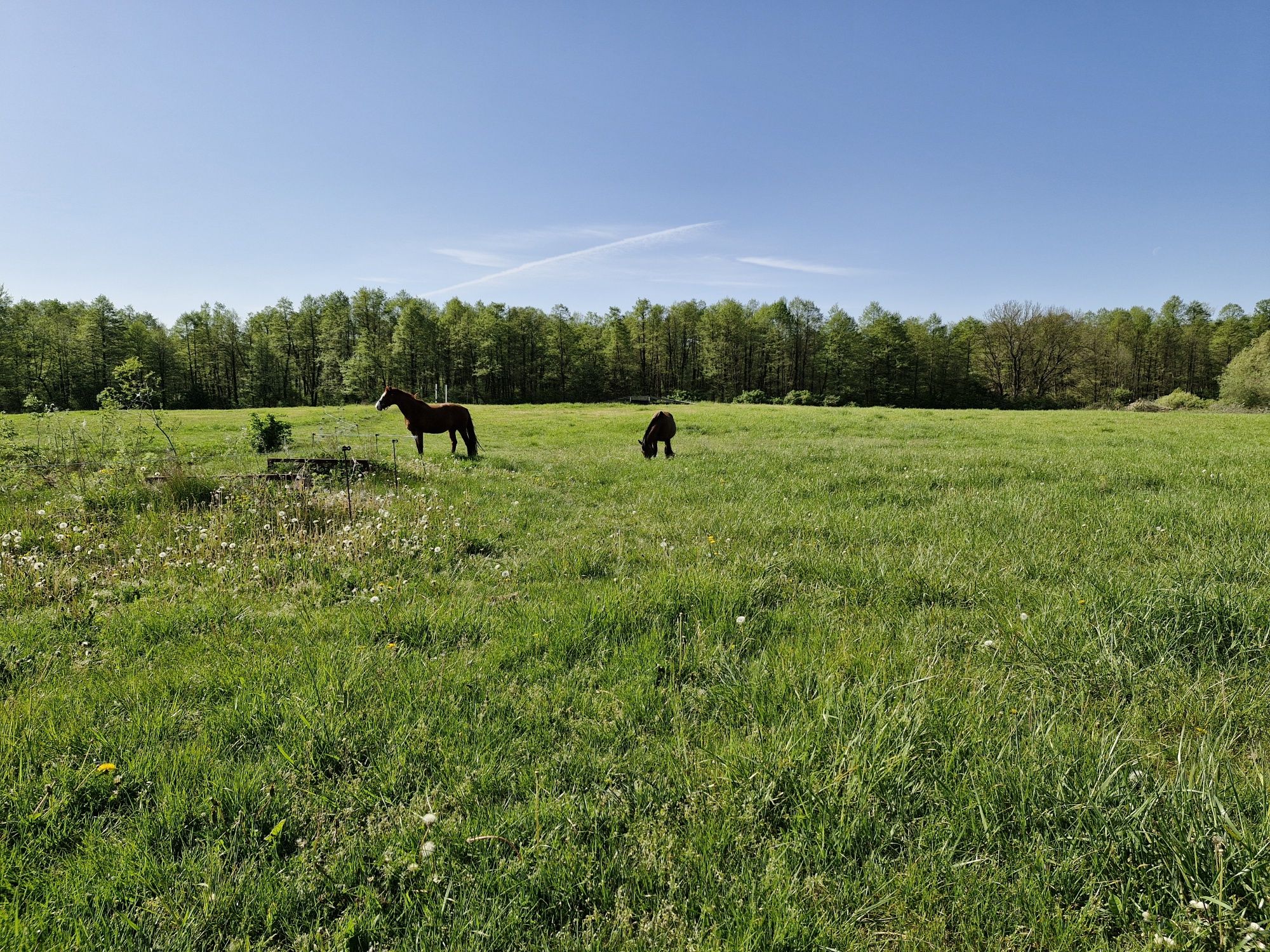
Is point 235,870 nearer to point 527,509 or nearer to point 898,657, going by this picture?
point 898,657

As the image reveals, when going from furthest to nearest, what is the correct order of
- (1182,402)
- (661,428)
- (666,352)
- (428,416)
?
(666,352)
(1182,402)
(661,428)
(428,416)

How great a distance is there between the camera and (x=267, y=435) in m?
18.0

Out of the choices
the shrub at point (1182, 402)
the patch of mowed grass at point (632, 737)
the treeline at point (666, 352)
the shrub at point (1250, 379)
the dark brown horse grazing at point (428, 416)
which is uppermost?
the treeline at point (666, 352)

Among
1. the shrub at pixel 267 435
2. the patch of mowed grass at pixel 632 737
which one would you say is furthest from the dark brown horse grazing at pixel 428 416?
the patch of mowed grass at pixel 632 737

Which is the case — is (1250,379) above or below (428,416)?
above

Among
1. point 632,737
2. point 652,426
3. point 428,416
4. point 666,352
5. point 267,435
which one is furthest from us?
point 666,352

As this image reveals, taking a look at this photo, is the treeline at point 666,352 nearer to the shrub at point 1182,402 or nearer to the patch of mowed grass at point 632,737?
the shrub at point 1182,402

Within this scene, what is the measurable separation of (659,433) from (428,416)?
6.43 meters

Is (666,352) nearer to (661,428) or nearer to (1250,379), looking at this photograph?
(1250,379)

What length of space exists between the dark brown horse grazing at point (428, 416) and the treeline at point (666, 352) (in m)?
70.6

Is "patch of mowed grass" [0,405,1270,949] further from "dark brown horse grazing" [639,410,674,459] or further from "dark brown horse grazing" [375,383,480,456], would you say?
"dark brown horse grazing" [639,410,674,459]

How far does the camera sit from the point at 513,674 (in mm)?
3791

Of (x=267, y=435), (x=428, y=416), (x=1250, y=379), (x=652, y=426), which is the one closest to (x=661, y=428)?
(x=652, y=426)

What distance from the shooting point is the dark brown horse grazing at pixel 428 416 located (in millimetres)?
14500
